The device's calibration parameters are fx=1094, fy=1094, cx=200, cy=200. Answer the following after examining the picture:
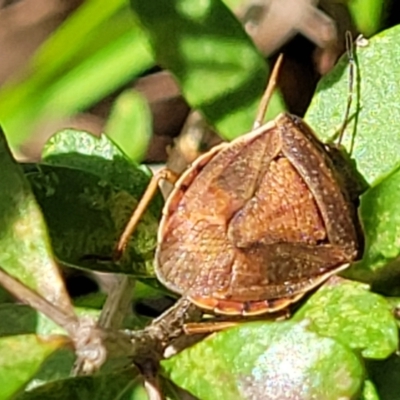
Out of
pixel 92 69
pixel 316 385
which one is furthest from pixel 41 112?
pixel 316 385

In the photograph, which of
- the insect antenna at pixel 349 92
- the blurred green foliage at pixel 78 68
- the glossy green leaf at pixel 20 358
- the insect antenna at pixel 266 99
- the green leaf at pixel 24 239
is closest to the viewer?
the glossy green leaf at pixel 20 358

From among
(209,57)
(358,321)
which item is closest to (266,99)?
(209,57)

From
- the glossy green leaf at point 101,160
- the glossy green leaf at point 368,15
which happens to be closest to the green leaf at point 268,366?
the glossy green leaf at point 101,160

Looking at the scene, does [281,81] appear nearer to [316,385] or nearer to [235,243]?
[235,243]

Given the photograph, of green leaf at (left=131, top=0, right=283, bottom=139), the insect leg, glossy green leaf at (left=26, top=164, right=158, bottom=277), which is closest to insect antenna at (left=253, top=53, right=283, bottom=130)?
green leaf at (left=131, top=0, right=283, bottom=139)

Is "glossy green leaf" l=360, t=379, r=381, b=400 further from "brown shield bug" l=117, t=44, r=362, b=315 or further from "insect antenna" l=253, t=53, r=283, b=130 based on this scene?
"insect antenna" l=253, t=53, r=283, b=130

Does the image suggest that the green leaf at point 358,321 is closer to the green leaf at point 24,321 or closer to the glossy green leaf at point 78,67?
the green leaf at point 24,321

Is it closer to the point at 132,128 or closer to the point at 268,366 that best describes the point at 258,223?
the point at 268,366
